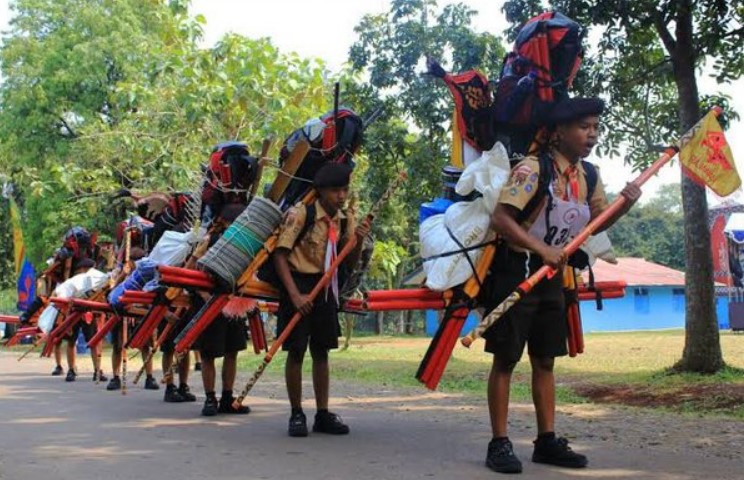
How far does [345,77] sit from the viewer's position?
16.2 meters

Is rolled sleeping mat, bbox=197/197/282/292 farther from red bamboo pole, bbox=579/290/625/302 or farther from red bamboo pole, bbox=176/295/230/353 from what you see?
red bamboo pole, bbox=579/290/625/302

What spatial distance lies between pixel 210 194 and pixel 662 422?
4.45m

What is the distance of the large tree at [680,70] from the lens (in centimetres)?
1041

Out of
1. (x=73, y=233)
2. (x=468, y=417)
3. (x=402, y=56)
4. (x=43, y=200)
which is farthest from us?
(x=43, y=200)

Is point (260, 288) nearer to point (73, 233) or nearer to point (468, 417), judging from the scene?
point (468, 417)

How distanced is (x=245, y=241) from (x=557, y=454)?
9.96 ft

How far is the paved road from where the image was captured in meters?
5.27

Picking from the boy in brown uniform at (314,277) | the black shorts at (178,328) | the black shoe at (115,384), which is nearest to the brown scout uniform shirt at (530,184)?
the boy in brown uniform at (314,277)

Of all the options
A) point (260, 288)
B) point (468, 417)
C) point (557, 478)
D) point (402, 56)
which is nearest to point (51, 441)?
point (260, 288)

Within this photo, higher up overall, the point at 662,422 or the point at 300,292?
the point at 300,292

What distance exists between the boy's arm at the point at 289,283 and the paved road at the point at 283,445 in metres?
0.97

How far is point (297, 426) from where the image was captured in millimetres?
6770

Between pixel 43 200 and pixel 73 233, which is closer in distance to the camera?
pixel 73 233

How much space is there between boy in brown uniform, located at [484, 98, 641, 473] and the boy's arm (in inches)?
66.0
